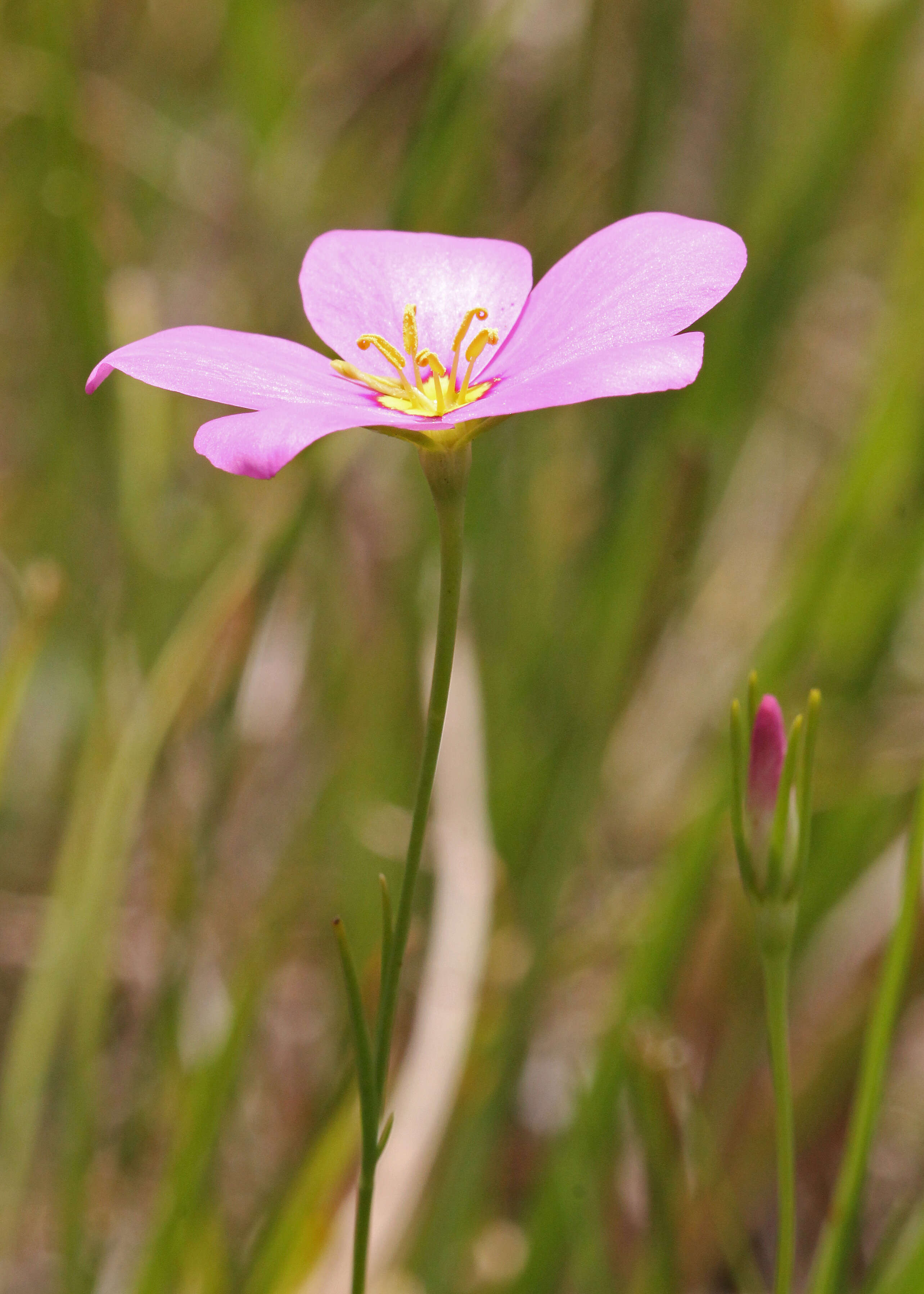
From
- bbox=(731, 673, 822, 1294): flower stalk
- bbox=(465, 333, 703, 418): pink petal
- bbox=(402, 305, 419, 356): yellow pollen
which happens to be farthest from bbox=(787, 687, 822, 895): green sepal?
bbox=(402, 305, 419, 356): yellow pollen

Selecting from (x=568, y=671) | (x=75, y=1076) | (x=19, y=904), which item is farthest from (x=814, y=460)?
(x=75, y=1076)

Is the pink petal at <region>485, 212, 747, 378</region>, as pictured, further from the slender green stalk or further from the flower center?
the slender green stalk

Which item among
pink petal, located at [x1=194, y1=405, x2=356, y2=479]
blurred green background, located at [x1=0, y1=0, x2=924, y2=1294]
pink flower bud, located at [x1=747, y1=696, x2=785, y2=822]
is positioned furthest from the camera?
blurred green background, located at [x1=0, y1=0, x2=924, y2=1294]

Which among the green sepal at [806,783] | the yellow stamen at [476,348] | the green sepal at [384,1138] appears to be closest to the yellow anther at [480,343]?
the yellow stamen at [476,348]

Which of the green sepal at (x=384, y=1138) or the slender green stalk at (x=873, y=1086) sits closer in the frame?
the green sepal at (x=384, y=1138)

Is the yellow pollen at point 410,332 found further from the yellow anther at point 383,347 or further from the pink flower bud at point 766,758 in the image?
the pink flower bud at point 766,758

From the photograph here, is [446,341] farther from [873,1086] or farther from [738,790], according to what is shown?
[873,1086]
